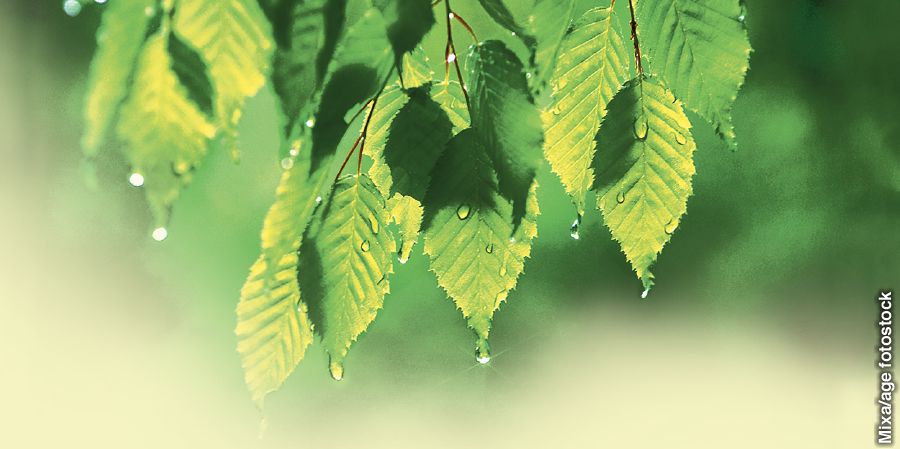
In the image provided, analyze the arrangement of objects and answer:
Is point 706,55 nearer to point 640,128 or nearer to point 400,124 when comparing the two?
point 640,128

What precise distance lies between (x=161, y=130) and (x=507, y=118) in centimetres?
15

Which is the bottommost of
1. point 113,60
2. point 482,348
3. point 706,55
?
point 482,348

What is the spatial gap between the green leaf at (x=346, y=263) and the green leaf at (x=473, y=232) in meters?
0.03

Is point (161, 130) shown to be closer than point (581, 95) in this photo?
Yes

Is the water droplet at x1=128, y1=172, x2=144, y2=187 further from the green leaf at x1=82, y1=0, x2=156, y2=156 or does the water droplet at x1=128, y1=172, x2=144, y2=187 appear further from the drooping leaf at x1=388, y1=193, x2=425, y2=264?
the drooping leaf at x1=388, y1=193, x2=425, y2=264

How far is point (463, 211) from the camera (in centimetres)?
40

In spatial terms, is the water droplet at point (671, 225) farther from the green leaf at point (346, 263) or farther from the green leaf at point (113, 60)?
the green leaf at point (113, 60)

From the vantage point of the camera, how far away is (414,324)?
4.34 meters

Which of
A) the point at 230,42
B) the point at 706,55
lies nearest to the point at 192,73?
the point at 230,42

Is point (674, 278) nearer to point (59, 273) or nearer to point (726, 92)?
point (59, 273)

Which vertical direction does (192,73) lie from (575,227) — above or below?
above

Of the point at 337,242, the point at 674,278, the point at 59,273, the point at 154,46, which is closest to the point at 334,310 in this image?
the point at 337,242

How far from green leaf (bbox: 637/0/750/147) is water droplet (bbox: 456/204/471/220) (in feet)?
0.41

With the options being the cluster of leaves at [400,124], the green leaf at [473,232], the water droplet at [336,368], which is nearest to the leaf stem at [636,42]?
the cluster of leaves at [400,124]
